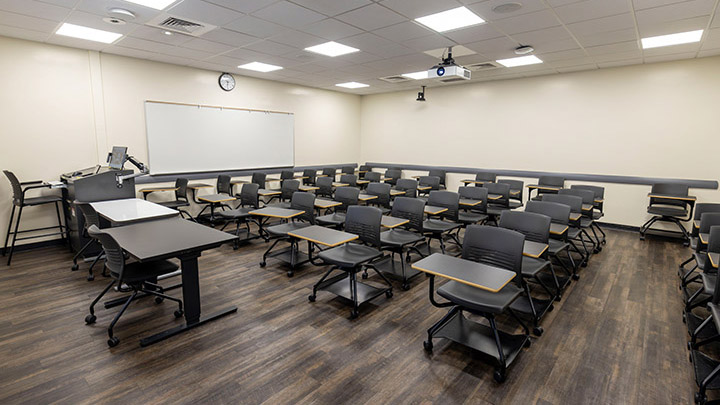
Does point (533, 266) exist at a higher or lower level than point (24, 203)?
lower

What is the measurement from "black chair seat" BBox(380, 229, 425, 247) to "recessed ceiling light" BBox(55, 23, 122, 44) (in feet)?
15.2

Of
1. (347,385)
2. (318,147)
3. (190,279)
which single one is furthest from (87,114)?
(347,385)

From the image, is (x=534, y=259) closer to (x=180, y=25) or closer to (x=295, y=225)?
(x=295, y=225)

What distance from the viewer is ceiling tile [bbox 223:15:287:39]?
4.18 metres

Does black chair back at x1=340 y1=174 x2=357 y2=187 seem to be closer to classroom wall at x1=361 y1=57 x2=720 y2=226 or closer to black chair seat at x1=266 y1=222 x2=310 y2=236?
classroom wall at x1=361 y1=57 x2=720 y2=226

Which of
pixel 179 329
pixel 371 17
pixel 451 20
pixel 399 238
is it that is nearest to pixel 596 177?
pixel 451 20

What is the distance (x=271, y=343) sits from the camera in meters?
2.93

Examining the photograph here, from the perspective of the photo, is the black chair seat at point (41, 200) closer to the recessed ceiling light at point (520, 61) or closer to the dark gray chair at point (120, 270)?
the dark gray chair at point (120, 270)

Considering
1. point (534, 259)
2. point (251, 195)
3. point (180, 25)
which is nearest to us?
point (534, 259)

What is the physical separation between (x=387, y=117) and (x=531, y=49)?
5229 mm

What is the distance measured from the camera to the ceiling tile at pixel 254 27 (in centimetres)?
418

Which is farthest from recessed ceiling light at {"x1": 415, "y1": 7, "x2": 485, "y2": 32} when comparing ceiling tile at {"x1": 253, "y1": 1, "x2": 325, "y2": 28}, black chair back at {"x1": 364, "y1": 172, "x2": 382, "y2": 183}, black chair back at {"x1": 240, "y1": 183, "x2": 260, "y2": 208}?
black chair back at {"x1": 364, "y1": 172, "x2": 382, "y2": 183}

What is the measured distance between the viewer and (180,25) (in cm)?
439

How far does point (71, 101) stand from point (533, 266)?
700 cm
